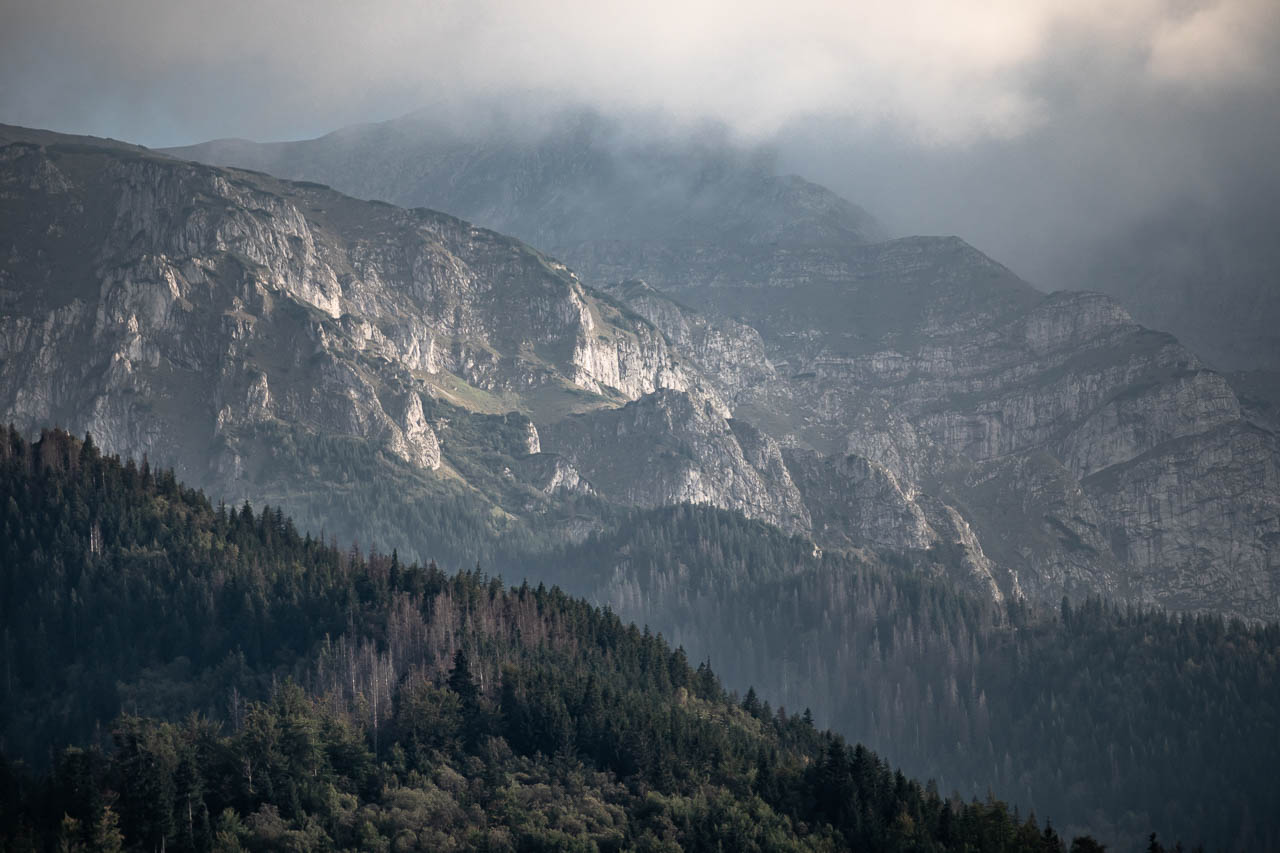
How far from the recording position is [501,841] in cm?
17425

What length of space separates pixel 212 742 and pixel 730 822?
62237 mm

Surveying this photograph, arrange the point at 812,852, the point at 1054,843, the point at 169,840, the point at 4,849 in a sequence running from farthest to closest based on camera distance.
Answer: the point at 1054,843 < the point at 812,852 < the point at 169,840 < the point at 4,849

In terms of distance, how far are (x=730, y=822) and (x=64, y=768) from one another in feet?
249

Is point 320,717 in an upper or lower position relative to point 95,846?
upper

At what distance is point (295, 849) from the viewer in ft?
549

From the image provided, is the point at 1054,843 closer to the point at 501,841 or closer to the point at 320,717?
the point at 501,841

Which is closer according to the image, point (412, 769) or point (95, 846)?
point (95, 846)

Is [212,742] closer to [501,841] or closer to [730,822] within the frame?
[501,841]

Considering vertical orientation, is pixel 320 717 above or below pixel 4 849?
above

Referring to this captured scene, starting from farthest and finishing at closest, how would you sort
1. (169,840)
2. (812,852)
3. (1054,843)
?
1. (1054,843)
2. (812,852)
3. (169,840)

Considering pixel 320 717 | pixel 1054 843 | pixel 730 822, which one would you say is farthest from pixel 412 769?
pixel 1054 843

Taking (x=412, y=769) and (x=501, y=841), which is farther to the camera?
(x=412, y=769)

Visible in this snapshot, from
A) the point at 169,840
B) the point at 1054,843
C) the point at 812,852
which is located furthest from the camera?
the point at 1054,843

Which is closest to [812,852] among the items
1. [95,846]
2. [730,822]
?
[730,822]
